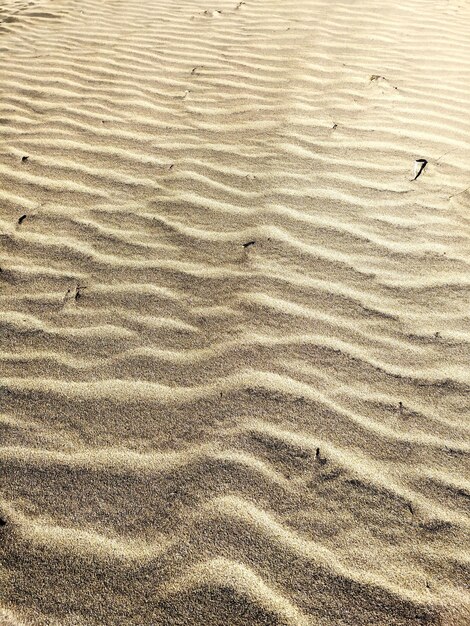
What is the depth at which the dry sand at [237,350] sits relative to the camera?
4.62ft

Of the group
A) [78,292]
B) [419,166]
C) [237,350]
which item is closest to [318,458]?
[237,350]

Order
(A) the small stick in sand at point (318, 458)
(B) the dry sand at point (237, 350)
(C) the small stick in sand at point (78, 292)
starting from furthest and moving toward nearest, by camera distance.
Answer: (C) the small stick in sand at point (78, 292)
(A) the small stick in sand at point (318, 458)
(B) the dry sand at point (237, 350)

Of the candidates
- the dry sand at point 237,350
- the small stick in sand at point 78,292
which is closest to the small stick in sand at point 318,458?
the dry sand at point 237,350

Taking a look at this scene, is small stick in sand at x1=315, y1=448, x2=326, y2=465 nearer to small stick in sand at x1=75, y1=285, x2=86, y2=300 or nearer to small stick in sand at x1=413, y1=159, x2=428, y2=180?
small stick in sand at x1=75, y1=285, x2=86, y2=300

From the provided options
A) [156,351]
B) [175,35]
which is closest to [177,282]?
[156,351]

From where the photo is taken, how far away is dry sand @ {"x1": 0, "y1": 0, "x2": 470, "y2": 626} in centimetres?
141

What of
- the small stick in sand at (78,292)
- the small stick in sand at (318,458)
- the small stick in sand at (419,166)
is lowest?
the small stick in sand at (318,458)

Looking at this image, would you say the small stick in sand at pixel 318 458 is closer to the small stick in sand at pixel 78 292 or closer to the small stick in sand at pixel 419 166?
the small stick in sand at pixel 78 292

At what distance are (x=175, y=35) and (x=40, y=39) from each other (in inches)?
48.3

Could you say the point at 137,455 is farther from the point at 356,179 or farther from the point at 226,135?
the point at 226,135

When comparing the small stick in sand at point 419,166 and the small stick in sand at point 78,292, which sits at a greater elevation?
the small stick in sand at point 419,166

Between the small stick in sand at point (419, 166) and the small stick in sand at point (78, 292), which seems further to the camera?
the small stick in sand at point (419, 166)

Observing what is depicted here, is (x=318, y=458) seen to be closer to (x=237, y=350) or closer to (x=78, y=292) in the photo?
(x=237, y=350)

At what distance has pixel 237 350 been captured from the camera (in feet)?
6.50
